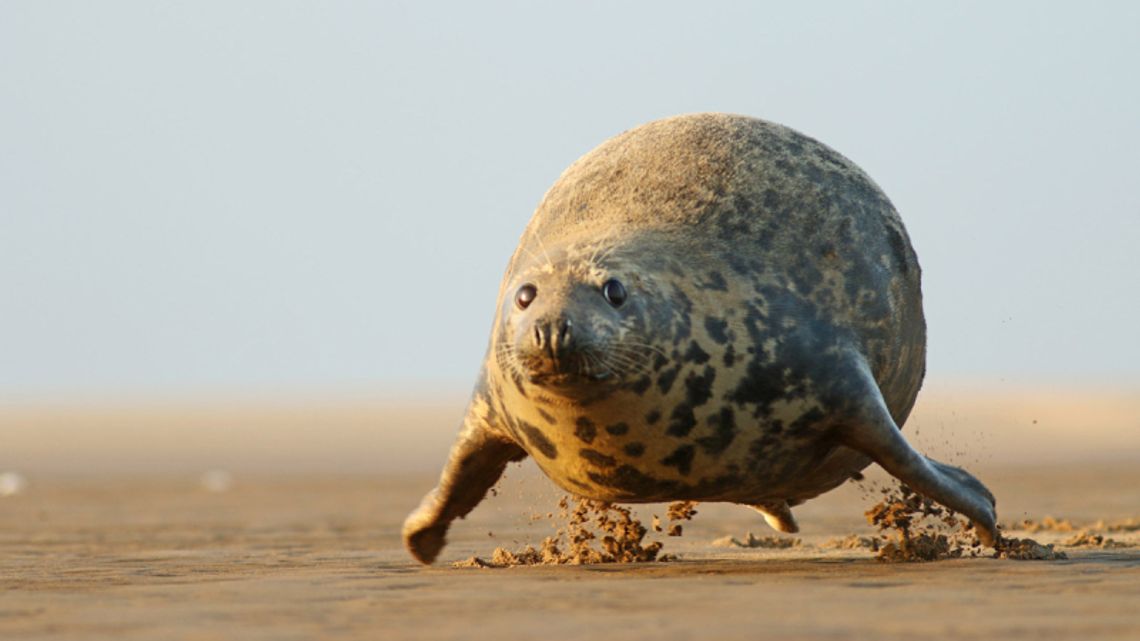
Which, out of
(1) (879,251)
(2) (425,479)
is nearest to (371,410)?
(2) (425,479)

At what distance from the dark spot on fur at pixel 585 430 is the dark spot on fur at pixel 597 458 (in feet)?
0.20

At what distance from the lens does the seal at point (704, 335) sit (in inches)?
275

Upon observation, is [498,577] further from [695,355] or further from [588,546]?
[588,546]

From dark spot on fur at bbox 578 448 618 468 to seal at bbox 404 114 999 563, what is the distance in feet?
0.05

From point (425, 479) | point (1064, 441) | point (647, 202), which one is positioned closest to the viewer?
point (647, 202)

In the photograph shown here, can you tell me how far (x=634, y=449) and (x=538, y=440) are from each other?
0.46 metres

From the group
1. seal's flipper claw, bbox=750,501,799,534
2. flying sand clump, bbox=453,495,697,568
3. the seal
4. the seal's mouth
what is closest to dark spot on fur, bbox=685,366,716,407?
the seal

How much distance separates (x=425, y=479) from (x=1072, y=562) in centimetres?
1786

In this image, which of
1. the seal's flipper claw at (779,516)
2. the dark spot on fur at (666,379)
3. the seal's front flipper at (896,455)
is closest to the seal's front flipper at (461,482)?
the dark spot on fur at (666,379)

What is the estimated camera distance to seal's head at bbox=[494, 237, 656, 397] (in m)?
6.62

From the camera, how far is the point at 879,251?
834 cm

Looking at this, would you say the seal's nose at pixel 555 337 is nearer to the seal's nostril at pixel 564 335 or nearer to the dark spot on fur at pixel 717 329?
the seal's nostril at pixel 564 335

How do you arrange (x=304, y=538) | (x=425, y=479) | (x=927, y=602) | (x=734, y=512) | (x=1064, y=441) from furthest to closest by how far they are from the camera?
1. (x=1064, y=441)
2. (x=425, y=479)
3. (x=734, y=512)
4. (x=304, y=538)
5. (x=927, y=602)

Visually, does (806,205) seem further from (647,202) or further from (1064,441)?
(1064,441)
